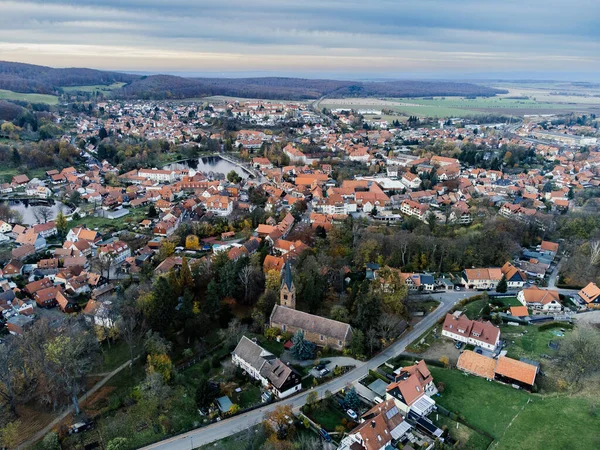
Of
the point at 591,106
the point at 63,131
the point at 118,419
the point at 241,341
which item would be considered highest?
the point at 591,106

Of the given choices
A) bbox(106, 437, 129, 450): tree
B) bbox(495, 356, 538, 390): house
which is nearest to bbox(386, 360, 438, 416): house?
bbox(495, 356, 538, 390): house

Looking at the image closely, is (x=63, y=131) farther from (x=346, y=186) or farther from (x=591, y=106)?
(x=591, y=106)

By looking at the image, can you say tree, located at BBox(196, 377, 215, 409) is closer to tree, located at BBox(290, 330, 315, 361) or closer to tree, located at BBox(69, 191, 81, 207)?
tree, located at BBox(290, 330, 315, 361)

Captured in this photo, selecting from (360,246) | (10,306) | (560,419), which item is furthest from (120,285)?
(560,419)

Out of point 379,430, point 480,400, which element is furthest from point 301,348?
point 480,400

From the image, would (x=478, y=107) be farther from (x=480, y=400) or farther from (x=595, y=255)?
(x=480, y=400)

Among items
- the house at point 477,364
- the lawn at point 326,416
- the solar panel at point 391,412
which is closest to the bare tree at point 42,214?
the lawn at point 326,416
